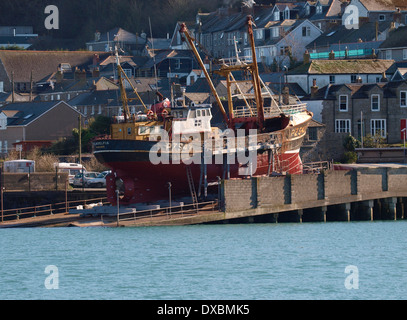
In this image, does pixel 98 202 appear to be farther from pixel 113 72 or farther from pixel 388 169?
pixel 113 72

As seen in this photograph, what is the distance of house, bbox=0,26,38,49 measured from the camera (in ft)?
479

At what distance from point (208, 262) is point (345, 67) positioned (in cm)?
4609

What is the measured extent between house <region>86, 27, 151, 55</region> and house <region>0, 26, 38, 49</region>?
1025 cm

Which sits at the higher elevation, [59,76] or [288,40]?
[288,40]

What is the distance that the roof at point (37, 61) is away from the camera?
12162 centimetres

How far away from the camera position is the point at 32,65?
123 m

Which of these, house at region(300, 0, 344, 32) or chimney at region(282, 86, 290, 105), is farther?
house at region(300, 0, 344, 32)

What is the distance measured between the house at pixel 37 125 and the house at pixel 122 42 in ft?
133

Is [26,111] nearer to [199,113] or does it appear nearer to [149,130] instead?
[199,113]

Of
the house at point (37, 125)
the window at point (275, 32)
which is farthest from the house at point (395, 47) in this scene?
the house at point (37, 125)

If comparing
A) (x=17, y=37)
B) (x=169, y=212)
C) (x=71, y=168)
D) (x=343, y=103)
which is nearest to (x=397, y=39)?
(x=343, y=103)

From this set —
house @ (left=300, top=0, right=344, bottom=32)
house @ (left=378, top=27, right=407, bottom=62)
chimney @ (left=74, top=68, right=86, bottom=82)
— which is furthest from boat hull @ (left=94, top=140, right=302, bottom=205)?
chimney @ (left=74, top=68, right=86, bottom=82)

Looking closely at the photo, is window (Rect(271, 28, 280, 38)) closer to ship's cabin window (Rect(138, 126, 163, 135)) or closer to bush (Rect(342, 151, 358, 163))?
bush (Rect(342, 151, 358, 163))

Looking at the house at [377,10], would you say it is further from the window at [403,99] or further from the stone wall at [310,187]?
the stone wall at [310,187]
